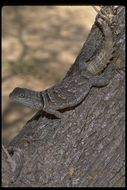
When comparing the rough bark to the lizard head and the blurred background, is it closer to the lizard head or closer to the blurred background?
the lizard head

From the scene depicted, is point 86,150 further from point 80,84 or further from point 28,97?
point 28,97

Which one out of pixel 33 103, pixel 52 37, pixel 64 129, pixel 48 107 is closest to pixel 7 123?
pixel 52 37

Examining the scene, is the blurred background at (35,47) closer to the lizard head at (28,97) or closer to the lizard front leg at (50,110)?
the lizard head at (28,97)

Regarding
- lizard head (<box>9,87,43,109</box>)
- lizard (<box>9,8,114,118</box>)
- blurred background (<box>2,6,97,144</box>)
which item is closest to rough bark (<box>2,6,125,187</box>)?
lizard (<box>9,8,114,118</box>)

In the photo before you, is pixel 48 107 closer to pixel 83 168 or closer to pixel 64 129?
pixel 64 129

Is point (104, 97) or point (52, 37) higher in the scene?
point (52, 37)

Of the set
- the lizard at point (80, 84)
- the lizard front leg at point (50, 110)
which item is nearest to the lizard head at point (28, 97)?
the lizard at point (80, 84)
